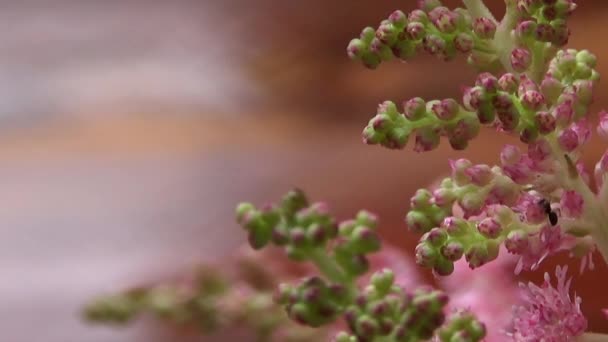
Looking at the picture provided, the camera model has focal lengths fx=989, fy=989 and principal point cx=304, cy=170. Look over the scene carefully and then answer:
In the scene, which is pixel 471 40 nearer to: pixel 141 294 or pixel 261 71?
pixel 141 294

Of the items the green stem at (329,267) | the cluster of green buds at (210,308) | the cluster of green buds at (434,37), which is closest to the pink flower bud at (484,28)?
the cluster of green buds at (434,37)

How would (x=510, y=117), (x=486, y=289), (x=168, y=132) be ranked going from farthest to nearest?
(x=168, y=132), (x=486, y=289), (x=510, y=117)

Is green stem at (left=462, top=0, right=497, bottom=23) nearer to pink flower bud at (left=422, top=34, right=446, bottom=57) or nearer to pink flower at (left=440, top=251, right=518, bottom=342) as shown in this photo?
pink flower bud at (left=422, top=34, right=446, bottom=57)

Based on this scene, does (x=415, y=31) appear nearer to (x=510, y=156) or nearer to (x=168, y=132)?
(x=510, y=156)

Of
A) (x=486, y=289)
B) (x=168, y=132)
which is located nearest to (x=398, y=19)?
(x=486, y=289)

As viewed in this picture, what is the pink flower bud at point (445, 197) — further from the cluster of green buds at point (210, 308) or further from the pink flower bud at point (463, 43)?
the cluster of green buds at point (210, 308)

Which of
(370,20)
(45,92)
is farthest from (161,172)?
Result: (370,20)
